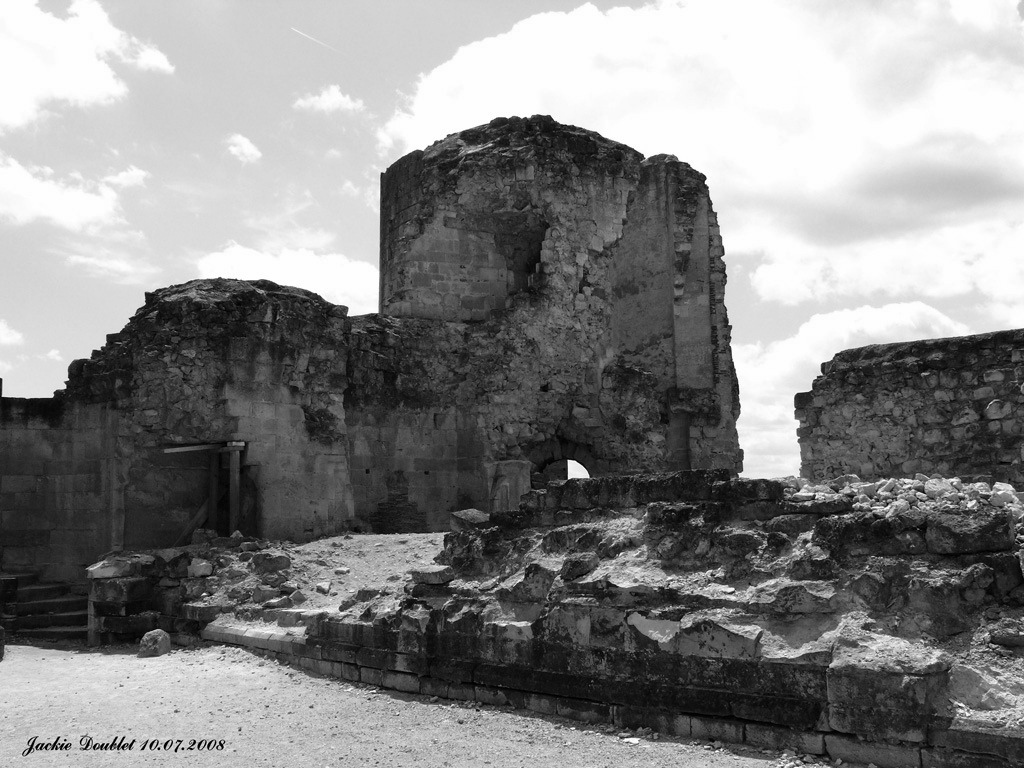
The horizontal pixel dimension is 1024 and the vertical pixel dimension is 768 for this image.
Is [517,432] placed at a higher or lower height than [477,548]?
higher

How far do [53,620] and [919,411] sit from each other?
9.90 metres

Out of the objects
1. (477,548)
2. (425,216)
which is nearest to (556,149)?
(425,216)

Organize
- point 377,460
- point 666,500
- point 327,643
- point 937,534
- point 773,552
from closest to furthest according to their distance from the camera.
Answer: point 937,534 → point 773,552 → point 666,500 → point 327,643 → point 377,460

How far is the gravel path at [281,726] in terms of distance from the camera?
5.47 metres

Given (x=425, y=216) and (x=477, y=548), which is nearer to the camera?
(x=477, y=548)

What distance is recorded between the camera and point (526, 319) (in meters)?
14.9

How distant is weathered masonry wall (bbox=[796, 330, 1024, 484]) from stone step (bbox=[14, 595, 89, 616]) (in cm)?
874

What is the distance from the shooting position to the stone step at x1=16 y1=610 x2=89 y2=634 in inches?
434

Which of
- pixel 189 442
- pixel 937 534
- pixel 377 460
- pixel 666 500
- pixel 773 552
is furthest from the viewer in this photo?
pixel 377 460

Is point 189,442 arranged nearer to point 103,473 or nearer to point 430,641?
point 103,473

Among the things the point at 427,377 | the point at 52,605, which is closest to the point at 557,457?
the point at 427,377

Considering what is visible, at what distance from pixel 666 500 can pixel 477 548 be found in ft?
5.41

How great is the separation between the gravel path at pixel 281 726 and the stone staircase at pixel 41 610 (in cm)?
231

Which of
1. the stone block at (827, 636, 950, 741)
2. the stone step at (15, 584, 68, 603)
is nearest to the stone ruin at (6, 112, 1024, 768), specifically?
the stone block at (827, 636, 950, 741)
